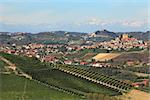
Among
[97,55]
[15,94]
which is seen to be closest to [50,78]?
[15,94]

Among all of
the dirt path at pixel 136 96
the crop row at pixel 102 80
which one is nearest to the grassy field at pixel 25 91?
the dirt path at pixel 136 96

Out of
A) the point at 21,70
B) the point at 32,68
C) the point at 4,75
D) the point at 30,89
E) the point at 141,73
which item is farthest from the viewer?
the point at 141,73

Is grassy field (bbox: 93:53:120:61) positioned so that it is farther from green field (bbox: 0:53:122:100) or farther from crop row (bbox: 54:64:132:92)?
green field (bbox: 0:53:122:100)

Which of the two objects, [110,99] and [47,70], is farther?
[47,70]

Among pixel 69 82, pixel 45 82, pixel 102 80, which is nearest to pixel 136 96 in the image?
pixel 69 82

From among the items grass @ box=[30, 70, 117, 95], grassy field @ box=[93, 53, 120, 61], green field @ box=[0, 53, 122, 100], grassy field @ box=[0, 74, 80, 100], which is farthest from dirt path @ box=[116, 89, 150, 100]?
grassy field @ box=[93, 53, 120, 61]

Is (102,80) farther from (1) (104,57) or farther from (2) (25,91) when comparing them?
(1) (104,57)

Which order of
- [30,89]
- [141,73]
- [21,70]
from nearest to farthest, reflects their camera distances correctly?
[30,89] < [21,70] < [141,73]

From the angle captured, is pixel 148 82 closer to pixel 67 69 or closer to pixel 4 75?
pixel 67 69
